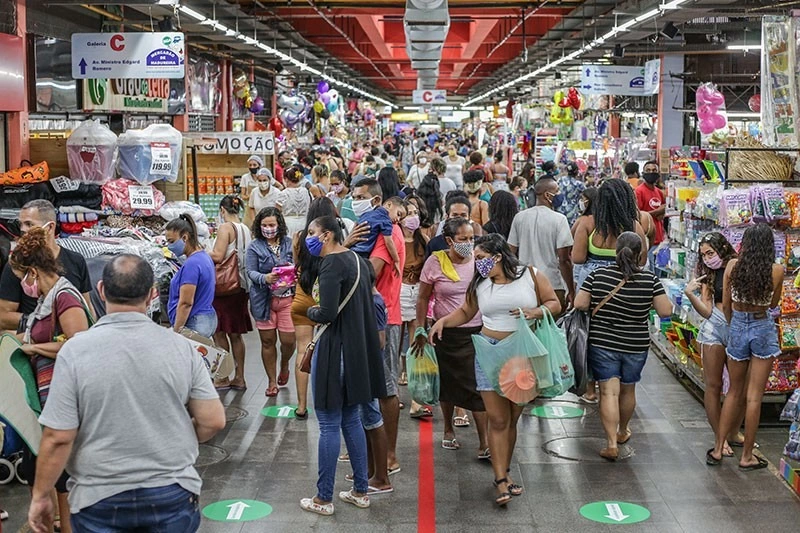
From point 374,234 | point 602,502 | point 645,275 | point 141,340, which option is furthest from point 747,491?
point 141,340

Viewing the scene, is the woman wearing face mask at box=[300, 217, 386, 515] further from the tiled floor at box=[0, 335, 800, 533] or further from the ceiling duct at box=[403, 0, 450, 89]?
the ceiling duct at box=[403, 0, 450, 89]

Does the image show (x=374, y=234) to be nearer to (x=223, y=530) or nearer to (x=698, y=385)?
(x=223, y=530)

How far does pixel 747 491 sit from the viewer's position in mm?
6324

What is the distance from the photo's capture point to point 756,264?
6438mm

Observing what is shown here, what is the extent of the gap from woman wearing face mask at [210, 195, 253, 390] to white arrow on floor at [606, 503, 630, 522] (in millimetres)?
3740

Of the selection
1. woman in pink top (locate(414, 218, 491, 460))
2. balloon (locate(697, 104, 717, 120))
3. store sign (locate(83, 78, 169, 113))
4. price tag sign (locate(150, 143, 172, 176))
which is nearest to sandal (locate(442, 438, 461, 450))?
woman in pink top (locate(414, 218, 491, 460))

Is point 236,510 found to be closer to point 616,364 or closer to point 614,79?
point 616,364

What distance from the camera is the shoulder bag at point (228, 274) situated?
856 centimetres

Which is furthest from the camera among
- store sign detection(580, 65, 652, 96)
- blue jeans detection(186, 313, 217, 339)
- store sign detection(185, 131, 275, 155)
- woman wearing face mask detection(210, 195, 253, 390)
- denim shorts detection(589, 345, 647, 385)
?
store sign detection(580, 65, 652, 96)

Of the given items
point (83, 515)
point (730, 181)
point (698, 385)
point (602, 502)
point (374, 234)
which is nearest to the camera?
point (83, 515)

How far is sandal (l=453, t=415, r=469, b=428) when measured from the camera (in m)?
7.82

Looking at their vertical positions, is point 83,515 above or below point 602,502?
above

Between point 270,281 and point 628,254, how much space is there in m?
2.87

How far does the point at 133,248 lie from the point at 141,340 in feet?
19.5
